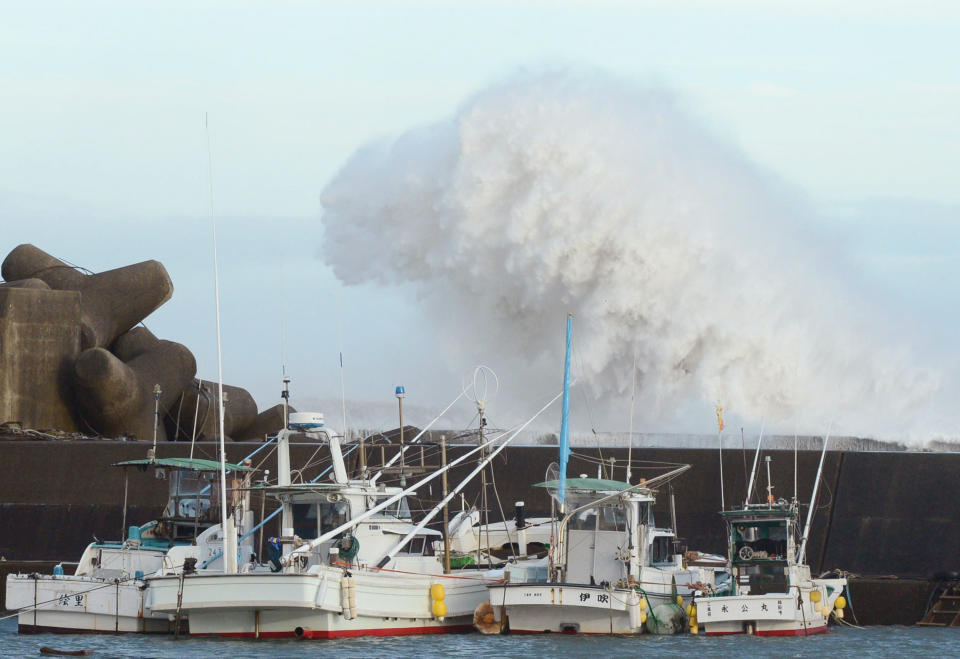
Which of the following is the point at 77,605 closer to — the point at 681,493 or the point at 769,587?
the point at 769,587

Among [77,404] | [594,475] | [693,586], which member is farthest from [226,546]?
[77,404]

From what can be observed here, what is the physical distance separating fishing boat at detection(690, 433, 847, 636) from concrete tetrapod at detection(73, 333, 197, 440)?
1448 cm

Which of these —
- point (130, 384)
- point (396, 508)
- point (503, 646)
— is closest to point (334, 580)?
Result: point (503, 646)

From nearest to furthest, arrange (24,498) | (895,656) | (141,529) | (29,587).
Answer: (895,656) → (29,587) → (141,529) → (24,498)

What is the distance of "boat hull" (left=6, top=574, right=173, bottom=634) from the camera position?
81.9 feet

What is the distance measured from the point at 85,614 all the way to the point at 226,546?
9.64 feet

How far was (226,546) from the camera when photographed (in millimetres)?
23922

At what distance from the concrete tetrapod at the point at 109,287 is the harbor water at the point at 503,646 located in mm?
12753

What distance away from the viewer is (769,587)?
25.9 meters

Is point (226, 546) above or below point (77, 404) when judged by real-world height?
below

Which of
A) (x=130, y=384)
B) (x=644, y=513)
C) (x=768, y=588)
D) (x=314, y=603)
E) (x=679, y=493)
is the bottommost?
(x=314, y=603)

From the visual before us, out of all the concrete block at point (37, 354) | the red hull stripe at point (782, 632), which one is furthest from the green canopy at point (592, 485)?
the concrete block at point (37, 354)

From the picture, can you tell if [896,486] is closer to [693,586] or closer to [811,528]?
[811,528]

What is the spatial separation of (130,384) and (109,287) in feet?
11.1
